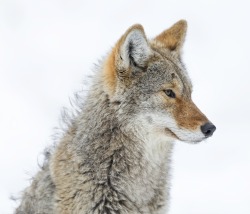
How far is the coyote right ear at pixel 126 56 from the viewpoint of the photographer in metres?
8.03

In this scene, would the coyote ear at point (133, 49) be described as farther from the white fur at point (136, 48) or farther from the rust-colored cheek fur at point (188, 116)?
the rust-colored cheek fur at point (188, 116)

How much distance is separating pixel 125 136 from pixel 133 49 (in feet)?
2.89

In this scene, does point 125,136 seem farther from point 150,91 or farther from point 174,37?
A: point 174,37

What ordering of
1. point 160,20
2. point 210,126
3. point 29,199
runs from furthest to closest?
point 160,20 → point 29,199 → point 210,126

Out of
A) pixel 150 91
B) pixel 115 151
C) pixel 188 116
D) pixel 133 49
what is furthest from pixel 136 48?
pixel 115 151

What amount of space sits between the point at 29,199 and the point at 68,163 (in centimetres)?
68

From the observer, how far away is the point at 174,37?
351 inches

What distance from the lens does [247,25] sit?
61.3 ft

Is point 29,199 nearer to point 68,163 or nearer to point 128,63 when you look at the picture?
point 68,163

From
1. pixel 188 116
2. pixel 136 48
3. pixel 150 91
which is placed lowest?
pixel 188 116

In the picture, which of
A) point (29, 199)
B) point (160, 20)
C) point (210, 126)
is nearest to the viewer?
point (210, 126)

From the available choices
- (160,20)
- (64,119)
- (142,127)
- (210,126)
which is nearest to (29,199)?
(64,119)

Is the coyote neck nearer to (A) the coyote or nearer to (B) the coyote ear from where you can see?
(A) the coyote

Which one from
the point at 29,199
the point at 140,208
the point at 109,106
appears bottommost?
the point at 140,208
